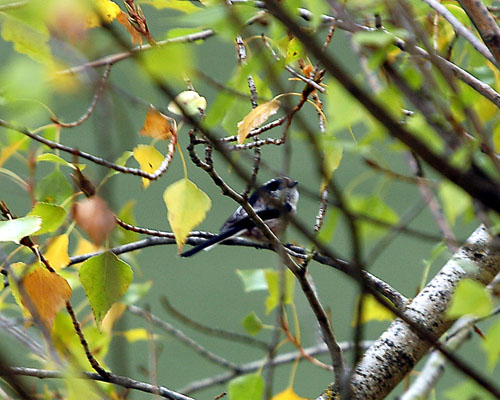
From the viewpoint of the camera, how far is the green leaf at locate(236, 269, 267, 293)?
1.19 m

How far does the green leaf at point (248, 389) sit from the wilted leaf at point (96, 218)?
0.21 metres

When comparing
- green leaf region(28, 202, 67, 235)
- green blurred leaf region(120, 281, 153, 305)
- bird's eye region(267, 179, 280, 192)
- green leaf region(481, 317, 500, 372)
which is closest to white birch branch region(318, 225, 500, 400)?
green leaf region(481, 317, 500, 372)

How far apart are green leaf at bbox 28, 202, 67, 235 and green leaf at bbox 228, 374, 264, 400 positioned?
0.85 feet

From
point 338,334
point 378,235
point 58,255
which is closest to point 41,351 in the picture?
point 58,255

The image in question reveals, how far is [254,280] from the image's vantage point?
1.21m

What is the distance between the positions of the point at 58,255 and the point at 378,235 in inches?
15.5

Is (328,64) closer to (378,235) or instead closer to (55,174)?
(378,235)

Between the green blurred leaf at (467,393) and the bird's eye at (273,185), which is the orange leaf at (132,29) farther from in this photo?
the bird's eye at (273,185)

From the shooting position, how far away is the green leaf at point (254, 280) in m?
1.19

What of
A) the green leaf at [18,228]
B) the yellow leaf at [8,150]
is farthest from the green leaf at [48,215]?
the yellow leaf at [8,150]

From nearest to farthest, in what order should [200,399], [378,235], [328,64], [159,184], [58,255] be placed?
[328,64]
[378,235]
[58,255]
[159,184]
[200,399]

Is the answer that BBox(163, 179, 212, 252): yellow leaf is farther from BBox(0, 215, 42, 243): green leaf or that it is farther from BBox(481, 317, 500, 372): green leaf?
BBox(481, 317, 500, 372): green leaf

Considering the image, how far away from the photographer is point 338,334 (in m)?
2.54

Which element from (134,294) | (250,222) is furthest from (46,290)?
(250,222)
